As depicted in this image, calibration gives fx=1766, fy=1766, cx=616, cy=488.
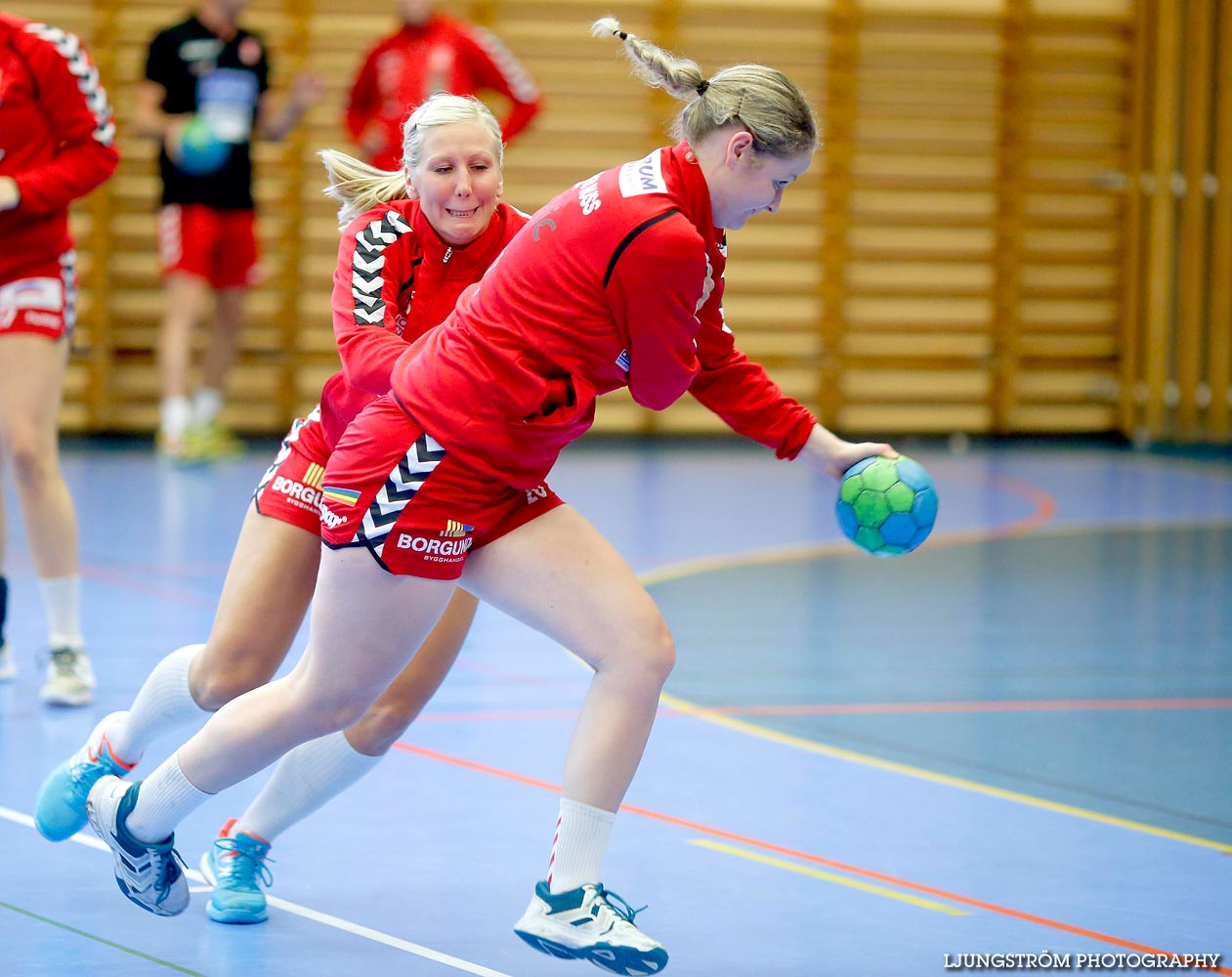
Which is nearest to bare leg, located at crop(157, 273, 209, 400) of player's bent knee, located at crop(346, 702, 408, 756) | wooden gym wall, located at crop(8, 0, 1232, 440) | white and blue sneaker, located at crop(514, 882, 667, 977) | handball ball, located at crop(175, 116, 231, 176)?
handball ball, located at crop(175, 116, 231, 176)

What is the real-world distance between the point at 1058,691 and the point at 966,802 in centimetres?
123

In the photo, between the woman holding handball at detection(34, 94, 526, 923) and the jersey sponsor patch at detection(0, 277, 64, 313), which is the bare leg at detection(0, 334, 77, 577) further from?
the woman holding handball at detection(34, 94, 526, 923)

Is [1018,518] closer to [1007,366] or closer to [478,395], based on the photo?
[1007,366]

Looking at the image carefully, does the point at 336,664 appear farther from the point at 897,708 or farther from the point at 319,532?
the point at 897,708

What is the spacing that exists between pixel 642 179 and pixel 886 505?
753 mm

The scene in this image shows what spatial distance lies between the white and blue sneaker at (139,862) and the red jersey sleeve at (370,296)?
80 centimetres

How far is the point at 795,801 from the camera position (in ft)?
12.4

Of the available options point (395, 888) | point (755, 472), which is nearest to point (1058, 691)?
point (395, 888)

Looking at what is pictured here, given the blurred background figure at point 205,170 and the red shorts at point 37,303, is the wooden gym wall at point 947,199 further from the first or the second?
the red shorts at point 37,303

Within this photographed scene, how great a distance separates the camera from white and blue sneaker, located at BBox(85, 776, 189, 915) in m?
2.89

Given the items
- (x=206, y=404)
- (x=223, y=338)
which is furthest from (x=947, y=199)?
(x=206, y=404)

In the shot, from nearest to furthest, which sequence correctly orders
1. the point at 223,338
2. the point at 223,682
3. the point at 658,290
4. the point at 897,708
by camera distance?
the point at 658,290 < the point at 223,682 < the point at 897,708 < the point at 223,338

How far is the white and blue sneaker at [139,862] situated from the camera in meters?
2.89

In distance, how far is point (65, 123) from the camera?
15.0ft
